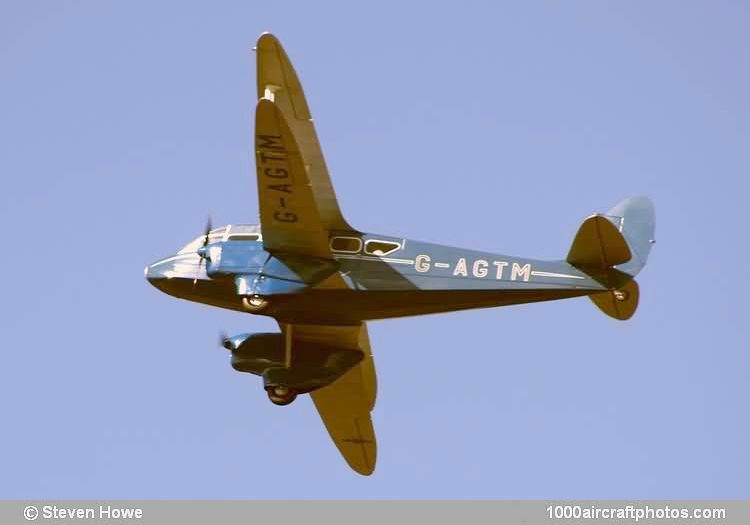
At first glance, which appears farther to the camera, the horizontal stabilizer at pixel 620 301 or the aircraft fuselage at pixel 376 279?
the horizontal stabilizer at pixel 620 301

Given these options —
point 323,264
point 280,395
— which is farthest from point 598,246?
point 280,395

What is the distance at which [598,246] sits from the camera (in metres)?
32.6

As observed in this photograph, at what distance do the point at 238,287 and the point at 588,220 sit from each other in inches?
264

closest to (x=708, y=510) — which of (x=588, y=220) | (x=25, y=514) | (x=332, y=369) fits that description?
(x=588, y=220)

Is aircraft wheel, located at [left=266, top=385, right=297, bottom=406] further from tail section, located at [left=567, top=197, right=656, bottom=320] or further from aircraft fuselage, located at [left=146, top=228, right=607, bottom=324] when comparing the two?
tail section, located at [left=567, top=197, right=656, bottom=320]

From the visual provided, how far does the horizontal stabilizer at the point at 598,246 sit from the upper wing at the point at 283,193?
15.5 feet

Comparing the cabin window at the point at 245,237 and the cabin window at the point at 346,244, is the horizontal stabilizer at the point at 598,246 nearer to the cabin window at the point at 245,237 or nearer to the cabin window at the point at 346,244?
the cabin window at the point at 346,244

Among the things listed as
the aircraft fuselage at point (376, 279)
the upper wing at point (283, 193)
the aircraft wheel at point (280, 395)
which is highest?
the upper wing at point (283, 193)

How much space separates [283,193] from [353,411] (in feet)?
24.7

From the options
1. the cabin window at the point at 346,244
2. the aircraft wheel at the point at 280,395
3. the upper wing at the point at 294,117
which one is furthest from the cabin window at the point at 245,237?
the aircraft wheel at the point at 280,395

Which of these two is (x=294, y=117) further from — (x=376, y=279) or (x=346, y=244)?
(x=376, y=279)

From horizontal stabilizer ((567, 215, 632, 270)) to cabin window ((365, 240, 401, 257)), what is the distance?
340cm

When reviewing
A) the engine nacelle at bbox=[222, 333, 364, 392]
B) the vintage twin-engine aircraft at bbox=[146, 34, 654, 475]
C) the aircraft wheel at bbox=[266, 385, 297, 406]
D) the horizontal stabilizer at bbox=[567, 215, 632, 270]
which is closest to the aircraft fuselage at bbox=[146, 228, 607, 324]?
the vintage twin-engine aircraft at bbox=[146, 34, 654, 475]

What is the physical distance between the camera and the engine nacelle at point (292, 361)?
1394 inches
